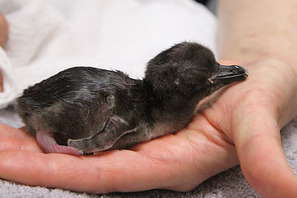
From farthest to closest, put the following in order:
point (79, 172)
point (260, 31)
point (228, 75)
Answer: point (260, 31) < point (228, 75) < point (79, 172)

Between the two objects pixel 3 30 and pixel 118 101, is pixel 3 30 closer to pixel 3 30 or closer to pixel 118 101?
pixel 3 30

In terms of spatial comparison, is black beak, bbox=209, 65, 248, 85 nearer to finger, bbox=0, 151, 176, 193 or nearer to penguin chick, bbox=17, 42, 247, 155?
penguin chick, bbox=17, 42, 247, 155

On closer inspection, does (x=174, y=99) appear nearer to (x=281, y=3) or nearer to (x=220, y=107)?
(x=220, y=107)

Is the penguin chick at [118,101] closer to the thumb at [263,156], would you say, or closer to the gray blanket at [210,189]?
the gray blanket at [210,189]

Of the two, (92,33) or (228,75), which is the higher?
(228,75)

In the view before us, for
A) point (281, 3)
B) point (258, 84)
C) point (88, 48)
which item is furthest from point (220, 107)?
point (88, 48)

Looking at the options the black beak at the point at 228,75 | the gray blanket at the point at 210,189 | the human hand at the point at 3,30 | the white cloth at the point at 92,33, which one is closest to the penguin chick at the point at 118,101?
the black beak at the point at 228,75

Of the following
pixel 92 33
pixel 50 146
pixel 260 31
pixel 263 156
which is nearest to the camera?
pixel 263 156

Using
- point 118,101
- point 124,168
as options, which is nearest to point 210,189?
point 124,168

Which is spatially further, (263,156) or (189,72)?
(189,72)
